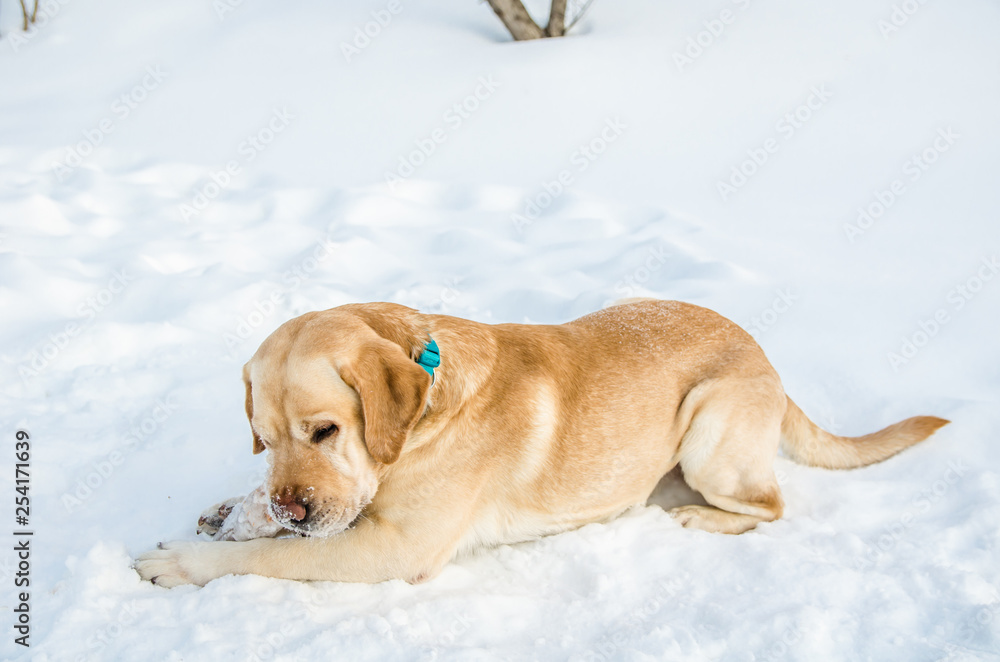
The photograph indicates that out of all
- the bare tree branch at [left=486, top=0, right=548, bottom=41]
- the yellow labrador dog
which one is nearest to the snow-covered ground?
the yellow labrador dog

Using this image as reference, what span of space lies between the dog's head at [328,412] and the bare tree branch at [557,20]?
8.62 metres

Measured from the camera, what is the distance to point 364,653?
2.68 m

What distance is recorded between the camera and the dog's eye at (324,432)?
2.88 meters

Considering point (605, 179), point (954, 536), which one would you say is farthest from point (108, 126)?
point (954, 536)

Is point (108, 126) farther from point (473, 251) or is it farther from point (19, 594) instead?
point (19, 594)

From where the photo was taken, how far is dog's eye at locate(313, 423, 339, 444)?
288cm
